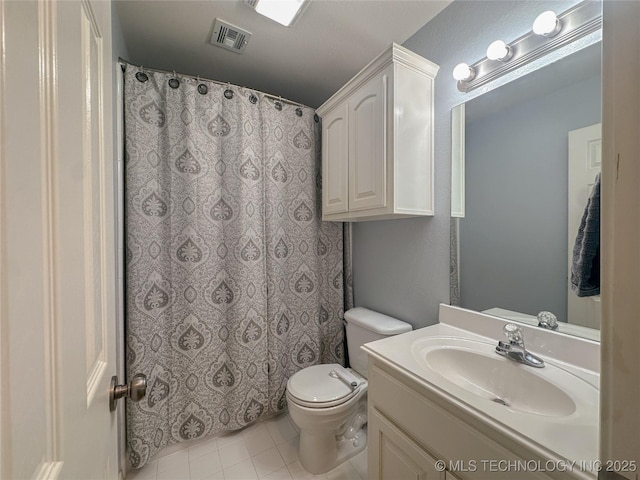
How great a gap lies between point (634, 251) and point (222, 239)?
1.55 metres

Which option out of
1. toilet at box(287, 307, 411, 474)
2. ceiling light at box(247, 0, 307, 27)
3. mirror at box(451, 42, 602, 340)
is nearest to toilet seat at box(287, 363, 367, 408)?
toilet at box(287, 307, 411, 474)

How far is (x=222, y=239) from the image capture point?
1.52 m

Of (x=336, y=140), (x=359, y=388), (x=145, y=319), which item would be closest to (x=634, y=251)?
(x=359, y=388)

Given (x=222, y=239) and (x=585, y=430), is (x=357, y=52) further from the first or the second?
(x=585, y=430)

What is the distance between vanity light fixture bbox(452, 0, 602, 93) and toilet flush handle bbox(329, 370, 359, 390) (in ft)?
5.11

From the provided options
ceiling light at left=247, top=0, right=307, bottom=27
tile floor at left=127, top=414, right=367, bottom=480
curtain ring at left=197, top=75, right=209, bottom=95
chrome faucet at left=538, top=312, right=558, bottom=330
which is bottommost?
tile floor at left=127, top=414, right=367, bottom=480

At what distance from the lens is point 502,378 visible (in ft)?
2.97

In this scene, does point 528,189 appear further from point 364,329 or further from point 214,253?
point 214,253

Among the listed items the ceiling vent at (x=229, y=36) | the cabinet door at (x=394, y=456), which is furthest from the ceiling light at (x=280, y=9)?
the cabinet door at (x=394, y=456)

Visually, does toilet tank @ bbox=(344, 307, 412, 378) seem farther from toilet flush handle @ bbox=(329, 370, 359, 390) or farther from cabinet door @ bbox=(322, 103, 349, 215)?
cabinet door @ bbox=(322, 103, 349, 215)

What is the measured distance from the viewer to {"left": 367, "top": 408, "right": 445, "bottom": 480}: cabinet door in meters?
0.79

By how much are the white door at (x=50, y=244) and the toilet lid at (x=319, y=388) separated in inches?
36.8

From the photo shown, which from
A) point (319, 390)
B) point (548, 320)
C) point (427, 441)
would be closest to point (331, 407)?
point (319, 390)

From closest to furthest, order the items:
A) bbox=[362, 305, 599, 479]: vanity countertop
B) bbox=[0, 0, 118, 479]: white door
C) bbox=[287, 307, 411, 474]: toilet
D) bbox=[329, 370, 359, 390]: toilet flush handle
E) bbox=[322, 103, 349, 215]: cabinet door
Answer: bbox=[0, 0, 118, 479]: white door
bbox=[362, 305, 599, 479]: vanity countertop
bbox=[287, 307, 411, 474]: toilet
bbox=[329, 370, 359, 390]: toilet flush handle
bbox=[322, 103, 349, 215]: cabinet door
